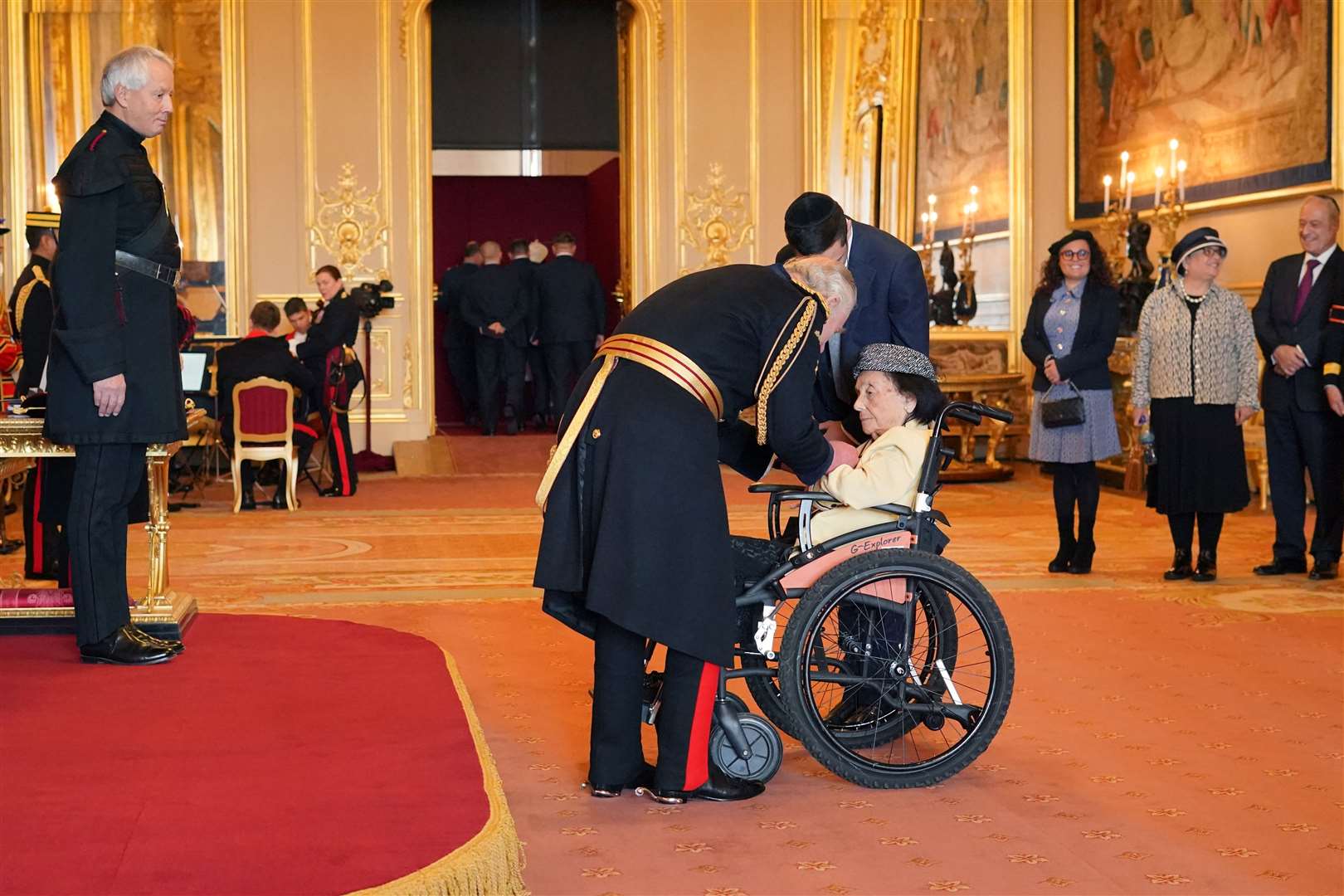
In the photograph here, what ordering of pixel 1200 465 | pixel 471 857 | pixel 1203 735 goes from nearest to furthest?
1. pixel 471 857
2. pixel 1203 735
3. pixel 1200 465

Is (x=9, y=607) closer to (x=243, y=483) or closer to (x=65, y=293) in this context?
(x=65, y=293)

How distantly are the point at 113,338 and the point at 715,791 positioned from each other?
6.71ft

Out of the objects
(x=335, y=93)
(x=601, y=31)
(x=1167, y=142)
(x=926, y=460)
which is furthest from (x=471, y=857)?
(x=601, y=31)

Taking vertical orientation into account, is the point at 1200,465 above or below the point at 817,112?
below

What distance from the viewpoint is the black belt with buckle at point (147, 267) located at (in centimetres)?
416

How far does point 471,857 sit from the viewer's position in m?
2.58

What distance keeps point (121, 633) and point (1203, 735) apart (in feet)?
9.62

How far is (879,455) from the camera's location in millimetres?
3521

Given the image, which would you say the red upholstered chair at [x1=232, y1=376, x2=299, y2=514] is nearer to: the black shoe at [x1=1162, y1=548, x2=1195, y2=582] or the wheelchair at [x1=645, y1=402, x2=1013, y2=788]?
the black shoe at [x1=1162, y1=548, x2=1195, y2=582]

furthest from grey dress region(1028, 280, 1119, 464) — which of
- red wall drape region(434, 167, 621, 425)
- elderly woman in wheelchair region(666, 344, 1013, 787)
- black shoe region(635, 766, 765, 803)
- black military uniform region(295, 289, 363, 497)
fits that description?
red wall drape region(434, 167, 621, 425)

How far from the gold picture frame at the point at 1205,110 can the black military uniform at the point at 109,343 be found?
6396 mm

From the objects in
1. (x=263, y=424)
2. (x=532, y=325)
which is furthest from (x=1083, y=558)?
(x=532, y=325)

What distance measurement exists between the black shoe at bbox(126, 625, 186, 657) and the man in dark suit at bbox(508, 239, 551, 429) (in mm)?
8873

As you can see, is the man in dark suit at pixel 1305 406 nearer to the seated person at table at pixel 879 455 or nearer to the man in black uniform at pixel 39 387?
the seated person at table at pixel 879 455
